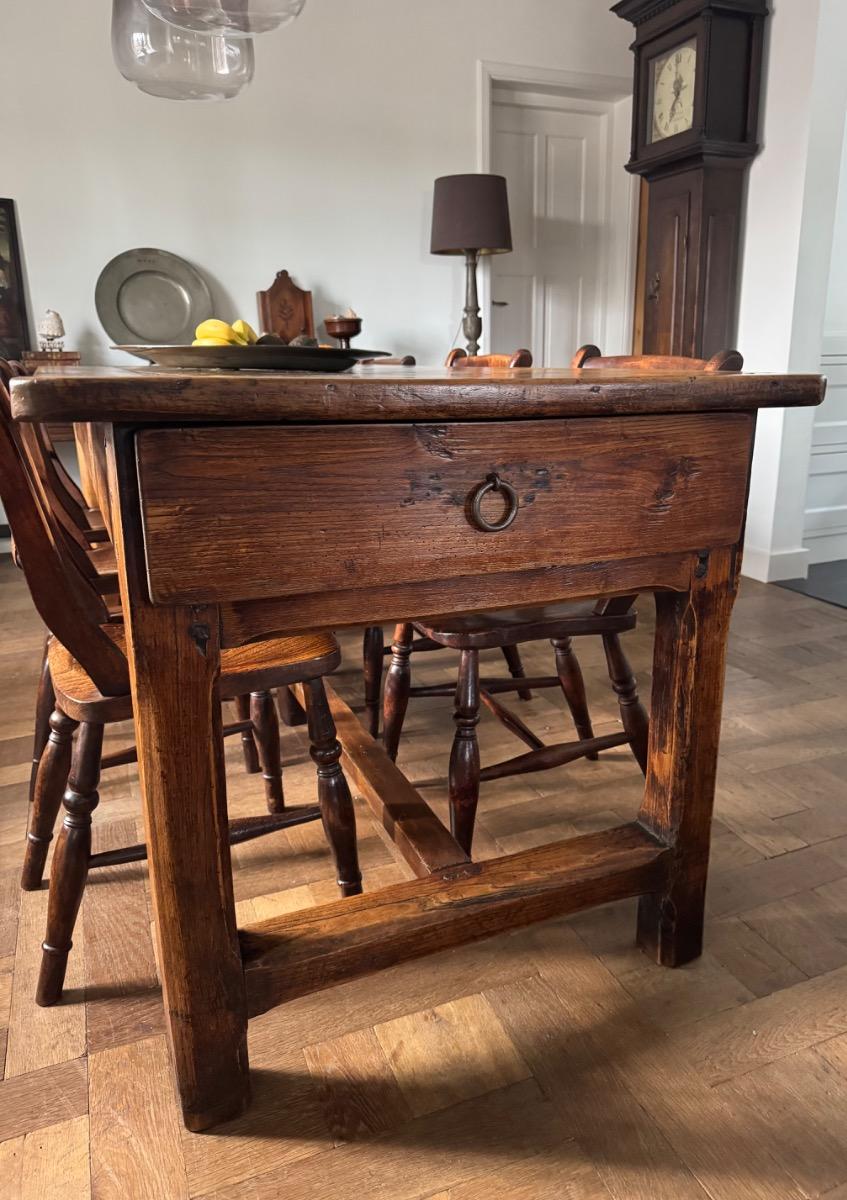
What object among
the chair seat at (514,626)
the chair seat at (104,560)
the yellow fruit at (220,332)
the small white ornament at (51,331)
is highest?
the small white ornament at (51,331)

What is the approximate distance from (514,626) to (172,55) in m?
1.19

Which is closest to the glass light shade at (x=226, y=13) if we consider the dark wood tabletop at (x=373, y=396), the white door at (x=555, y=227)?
the dark wood tabletop at (x=373, y=396)

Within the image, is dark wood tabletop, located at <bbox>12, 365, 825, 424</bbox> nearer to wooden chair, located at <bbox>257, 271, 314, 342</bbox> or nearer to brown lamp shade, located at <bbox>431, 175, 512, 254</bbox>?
brown lamp shade, located at <bbox>431, 175, 512, 254</bbox>

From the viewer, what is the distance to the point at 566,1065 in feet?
3.48

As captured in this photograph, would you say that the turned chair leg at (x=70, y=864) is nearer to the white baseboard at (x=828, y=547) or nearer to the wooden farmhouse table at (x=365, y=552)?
the wooden farmhouse table at (x=365, y=552)

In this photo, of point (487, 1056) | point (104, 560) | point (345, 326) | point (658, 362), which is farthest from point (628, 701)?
point (345, 326)

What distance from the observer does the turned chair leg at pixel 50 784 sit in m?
1.25

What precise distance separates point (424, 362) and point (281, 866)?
3.64 meters

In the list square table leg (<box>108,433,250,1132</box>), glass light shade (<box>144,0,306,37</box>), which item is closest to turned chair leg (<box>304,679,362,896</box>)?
square table leg (<box>108,433,250,1132</box>)

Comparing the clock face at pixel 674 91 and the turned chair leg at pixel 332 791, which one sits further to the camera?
the clock face at pixel 674 91

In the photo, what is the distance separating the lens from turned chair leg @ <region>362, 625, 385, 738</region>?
1986 mm

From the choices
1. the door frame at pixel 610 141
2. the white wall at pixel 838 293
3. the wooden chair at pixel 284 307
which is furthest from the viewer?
the door frame at pixel 610 141

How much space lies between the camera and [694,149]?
3.17 meters

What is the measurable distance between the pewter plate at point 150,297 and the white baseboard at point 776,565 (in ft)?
9.27
